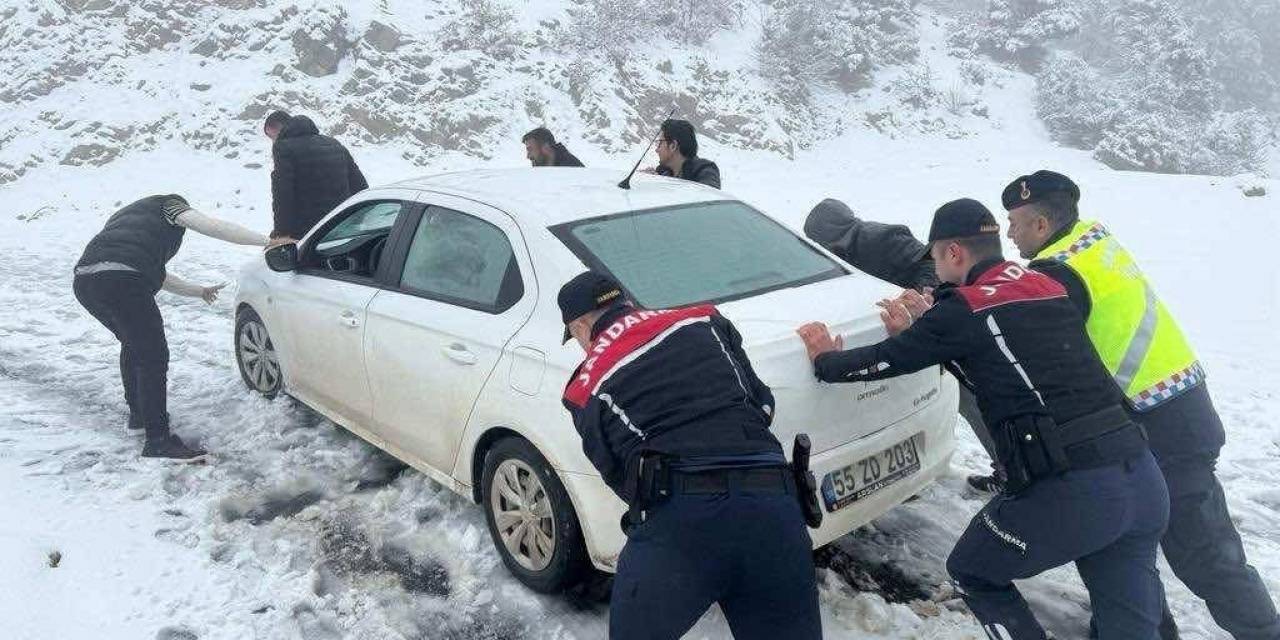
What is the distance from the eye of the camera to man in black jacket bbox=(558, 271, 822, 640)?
215cm

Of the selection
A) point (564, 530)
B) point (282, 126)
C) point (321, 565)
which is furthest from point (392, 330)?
point (282, 126)

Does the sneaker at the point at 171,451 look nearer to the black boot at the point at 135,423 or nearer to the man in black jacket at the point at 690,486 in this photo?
the black boot at the point at 135,423

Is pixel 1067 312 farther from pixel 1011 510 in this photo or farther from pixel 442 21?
pixel 442 21

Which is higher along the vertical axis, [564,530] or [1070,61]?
[1070,61]

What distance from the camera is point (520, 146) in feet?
59.8

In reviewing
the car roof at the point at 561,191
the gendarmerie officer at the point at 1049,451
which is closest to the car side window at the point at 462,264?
the car roof at the point at 561,191

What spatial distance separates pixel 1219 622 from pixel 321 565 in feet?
11.6

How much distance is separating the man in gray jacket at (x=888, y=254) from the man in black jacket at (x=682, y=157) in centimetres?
145

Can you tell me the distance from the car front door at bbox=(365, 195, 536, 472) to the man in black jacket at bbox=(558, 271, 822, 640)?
1179mm

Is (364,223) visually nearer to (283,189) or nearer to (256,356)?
(256,356)

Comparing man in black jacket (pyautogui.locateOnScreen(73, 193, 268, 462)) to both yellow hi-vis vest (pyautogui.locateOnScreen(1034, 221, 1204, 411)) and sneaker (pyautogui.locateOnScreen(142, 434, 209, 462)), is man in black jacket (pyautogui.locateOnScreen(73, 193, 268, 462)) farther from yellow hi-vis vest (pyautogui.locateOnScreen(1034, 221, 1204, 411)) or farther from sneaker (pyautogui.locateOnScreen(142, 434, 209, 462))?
yellow hi-vis vest (pyautogui.locateOnScreen(1034, 221, 1204, 411))

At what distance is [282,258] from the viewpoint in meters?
4.84

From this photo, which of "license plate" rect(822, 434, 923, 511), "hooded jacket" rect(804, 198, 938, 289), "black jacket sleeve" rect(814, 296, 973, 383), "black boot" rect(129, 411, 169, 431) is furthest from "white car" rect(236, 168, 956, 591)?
"black boot" rect(129, 411, 169, 431)

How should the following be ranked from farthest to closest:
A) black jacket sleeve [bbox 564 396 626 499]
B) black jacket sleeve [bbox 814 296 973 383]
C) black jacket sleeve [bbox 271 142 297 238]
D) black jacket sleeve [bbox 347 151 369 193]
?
1. black jacket sleeve [bbox 347 151 369 193]
2. black jacket sleeve [bbox 271 142 297 238]
3. black jacket sleeve [bbox 814 296 973 383]
4. black jacket sleeve [bbox 564 396 626 499]
